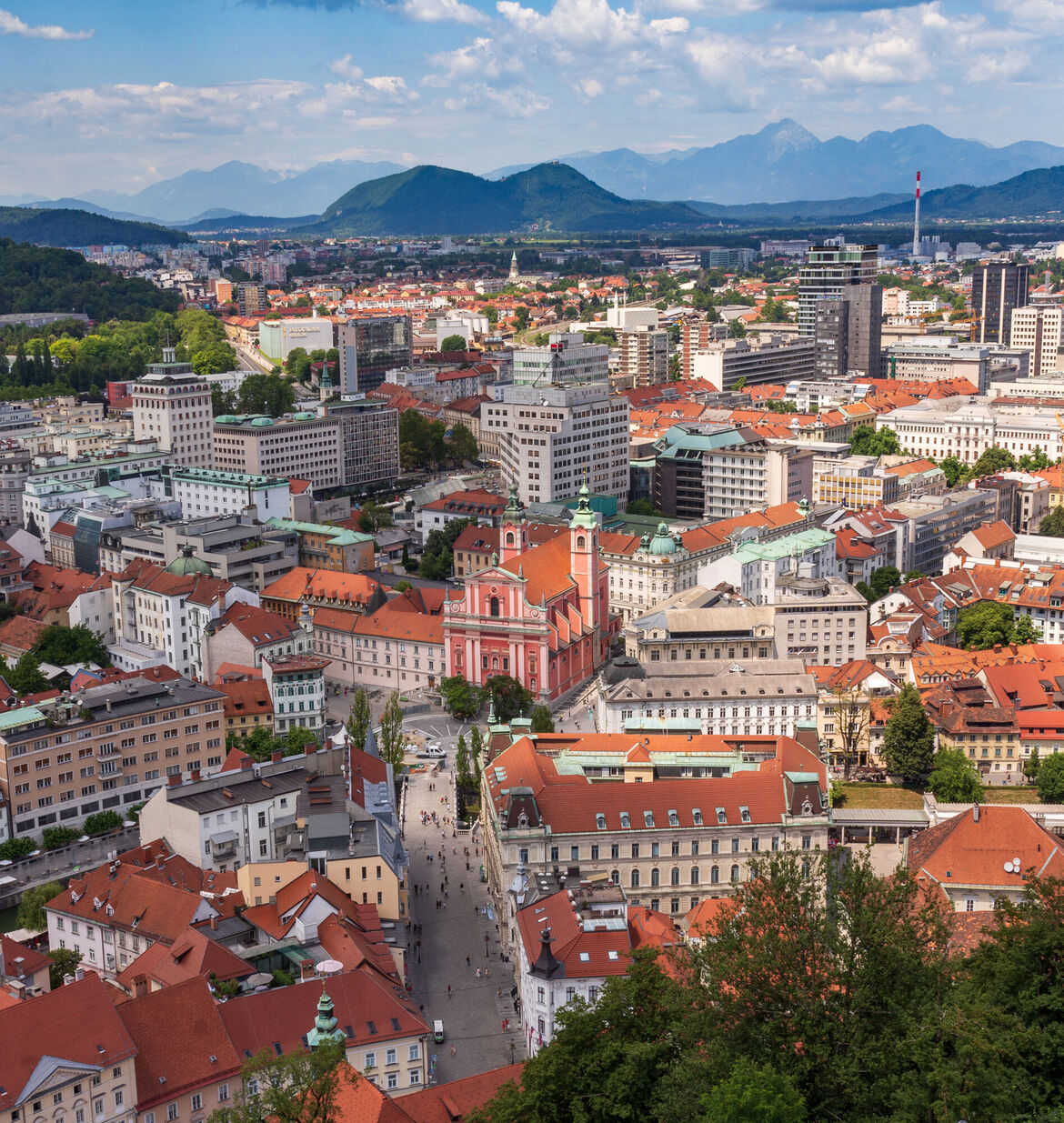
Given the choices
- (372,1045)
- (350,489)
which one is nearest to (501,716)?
(372,1045)

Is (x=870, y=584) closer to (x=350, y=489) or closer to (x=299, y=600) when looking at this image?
(x=299, y=600)

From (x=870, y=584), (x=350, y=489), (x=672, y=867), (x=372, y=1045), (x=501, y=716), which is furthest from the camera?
(x=350, y=489)

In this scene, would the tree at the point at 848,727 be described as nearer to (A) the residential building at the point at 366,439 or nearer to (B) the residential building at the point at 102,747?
(B) the residential building at the point at 102,747

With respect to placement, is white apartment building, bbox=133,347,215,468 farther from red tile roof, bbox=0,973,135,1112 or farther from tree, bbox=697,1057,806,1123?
tree, bbox=697,1057,806,1123

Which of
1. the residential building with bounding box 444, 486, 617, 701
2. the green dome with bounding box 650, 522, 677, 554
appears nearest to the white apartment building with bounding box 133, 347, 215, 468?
the residential building with bounding box 444, 486, 617, 701

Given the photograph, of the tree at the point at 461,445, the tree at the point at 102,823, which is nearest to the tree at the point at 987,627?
the tree at the point at 102,823

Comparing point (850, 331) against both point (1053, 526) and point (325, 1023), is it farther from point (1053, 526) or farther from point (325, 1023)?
point (325, 1023)

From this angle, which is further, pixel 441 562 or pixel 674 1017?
pixel 441 562
